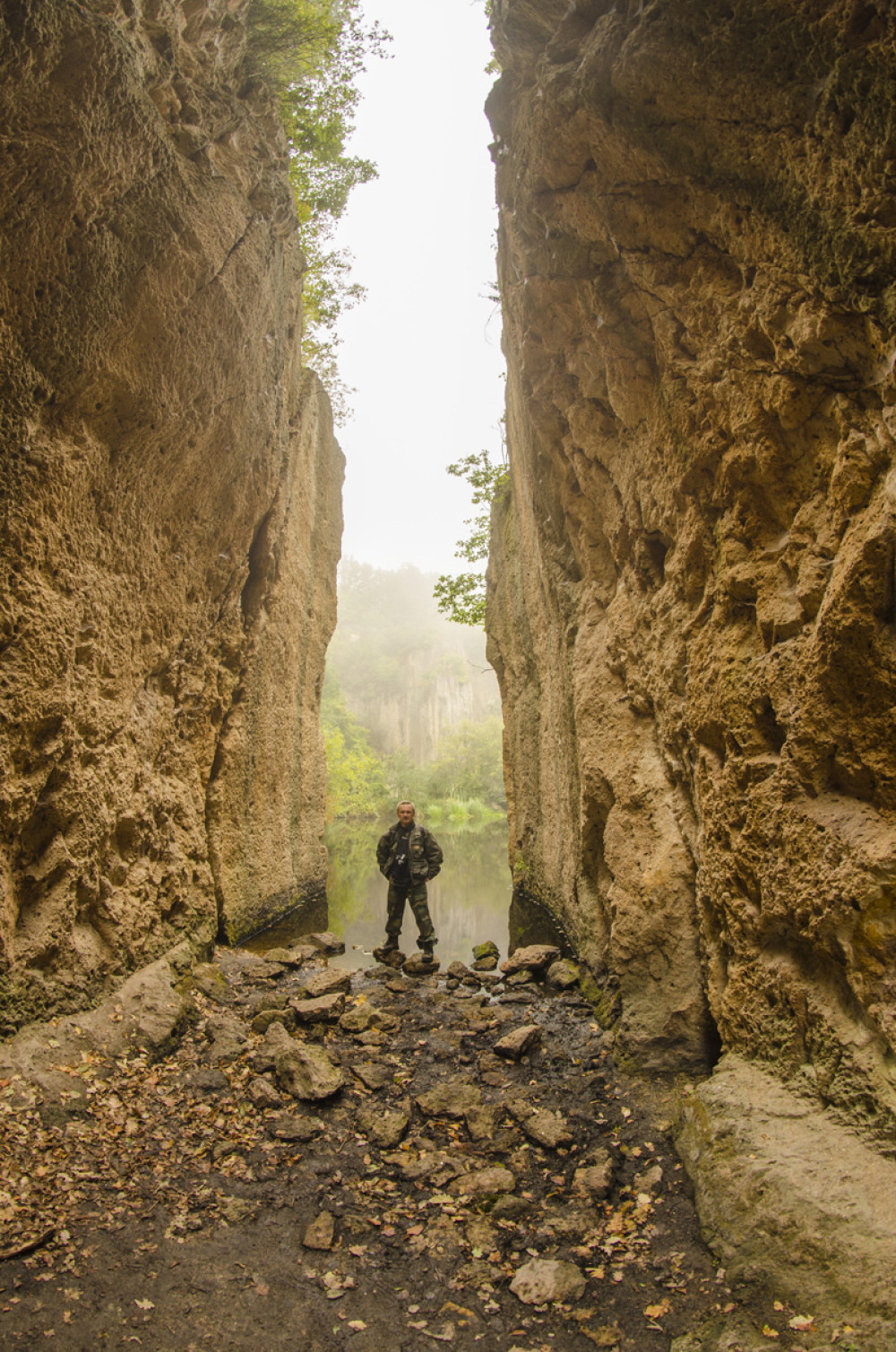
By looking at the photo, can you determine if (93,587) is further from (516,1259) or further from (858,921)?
(858,921)

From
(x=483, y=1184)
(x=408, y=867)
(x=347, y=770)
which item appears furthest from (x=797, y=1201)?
(x=347, y=770)

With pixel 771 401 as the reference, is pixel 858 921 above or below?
below

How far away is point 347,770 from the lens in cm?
2339

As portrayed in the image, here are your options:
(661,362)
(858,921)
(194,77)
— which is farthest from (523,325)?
(858,921)

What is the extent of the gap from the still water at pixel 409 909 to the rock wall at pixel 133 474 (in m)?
1.39

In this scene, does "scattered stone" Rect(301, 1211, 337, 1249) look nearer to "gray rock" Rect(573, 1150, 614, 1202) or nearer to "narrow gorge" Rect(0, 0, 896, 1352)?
"narrow gorge" Rect(0, 0, 896, 1352)

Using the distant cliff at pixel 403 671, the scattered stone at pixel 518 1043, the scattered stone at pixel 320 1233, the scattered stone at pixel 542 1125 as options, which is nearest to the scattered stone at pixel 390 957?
the scattered stone at pixel 518 1043

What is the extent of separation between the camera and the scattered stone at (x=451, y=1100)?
435 centimetres

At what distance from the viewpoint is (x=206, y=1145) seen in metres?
3.80

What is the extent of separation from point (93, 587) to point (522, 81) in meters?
5.80

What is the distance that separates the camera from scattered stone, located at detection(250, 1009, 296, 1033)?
535cm

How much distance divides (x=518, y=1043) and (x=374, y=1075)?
1074 mm

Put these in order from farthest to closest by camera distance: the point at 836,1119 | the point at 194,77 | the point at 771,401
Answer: the point at 194,77 → the point at 771,401 → the point at 836,1119

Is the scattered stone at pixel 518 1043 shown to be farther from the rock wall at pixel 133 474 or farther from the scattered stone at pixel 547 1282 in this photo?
the rock wall at pixel 133 474
